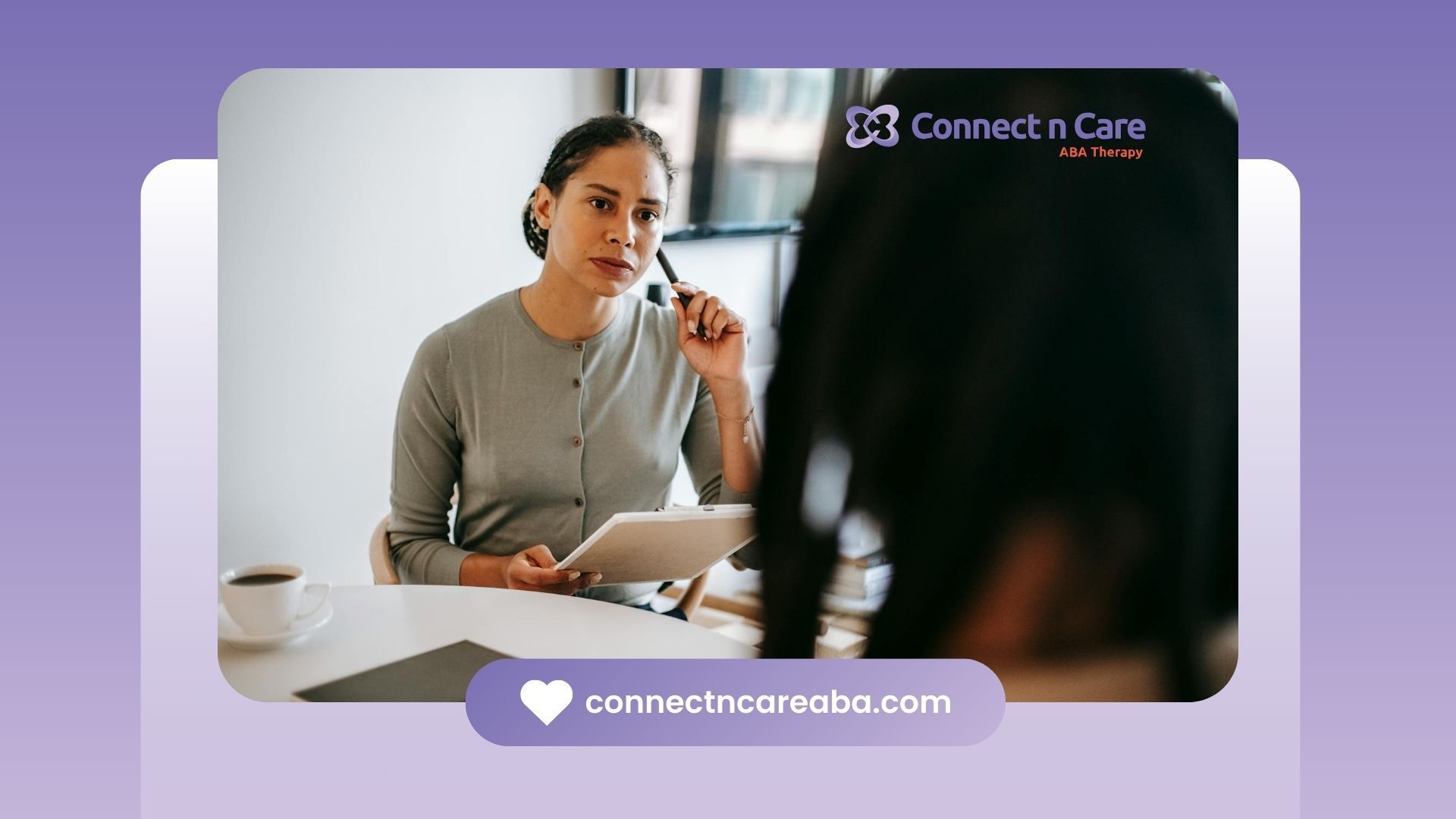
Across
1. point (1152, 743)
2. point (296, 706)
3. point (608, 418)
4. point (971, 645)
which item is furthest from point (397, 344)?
point (1152, 743)

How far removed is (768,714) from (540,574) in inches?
9.3

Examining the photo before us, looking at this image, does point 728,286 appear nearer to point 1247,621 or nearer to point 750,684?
point 750,684

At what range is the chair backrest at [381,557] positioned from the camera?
53.1 inches

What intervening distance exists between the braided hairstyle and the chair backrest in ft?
0.96

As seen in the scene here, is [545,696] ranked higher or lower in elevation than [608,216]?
lower

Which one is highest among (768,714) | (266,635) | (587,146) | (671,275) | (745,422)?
(587,146)

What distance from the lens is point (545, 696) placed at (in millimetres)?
1331

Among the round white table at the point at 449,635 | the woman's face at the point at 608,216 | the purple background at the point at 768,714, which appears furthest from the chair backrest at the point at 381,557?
the woman's face at the point at 608,216

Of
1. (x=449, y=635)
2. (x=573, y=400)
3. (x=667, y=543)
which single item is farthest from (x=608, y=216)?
(x=449, y=635)

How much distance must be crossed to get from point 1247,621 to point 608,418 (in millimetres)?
596

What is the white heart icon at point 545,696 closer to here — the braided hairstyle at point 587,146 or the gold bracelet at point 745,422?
the gold bracelet at point 745,422

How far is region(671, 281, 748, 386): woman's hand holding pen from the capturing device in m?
1.33

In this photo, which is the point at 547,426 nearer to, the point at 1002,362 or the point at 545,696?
the point at 545,696

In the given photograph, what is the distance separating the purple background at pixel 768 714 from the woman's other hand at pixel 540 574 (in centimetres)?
7
